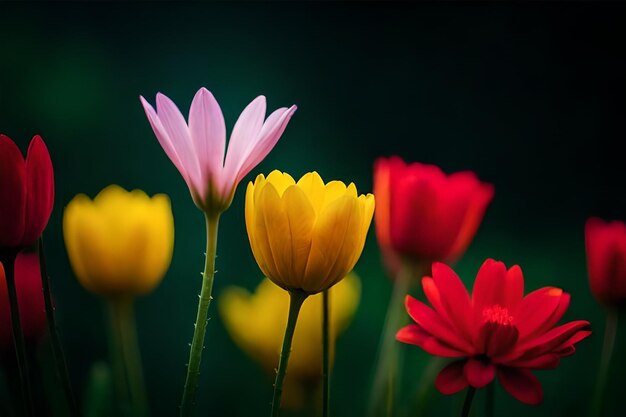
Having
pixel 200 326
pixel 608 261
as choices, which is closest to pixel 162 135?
pixel 200 326

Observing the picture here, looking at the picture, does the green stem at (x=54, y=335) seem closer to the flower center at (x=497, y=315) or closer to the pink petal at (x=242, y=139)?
the pink petal at (x=242, y=139)

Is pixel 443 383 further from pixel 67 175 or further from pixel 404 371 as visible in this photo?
pixel 67 175

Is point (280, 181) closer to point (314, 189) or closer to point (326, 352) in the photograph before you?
point (314, 189)

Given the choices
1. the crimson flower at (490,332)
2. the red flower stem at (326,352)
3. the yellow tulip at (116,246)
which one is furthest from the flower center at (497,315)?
the yellow tulip at (116,246)

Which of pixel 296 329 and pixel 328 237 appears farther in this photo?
pixel 296 329

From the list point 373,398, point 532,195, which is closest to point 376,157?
point 532,195
